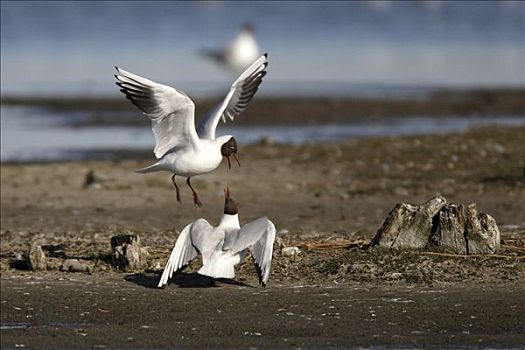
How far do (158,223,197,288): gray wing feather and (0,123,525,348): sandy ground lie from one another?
12cm

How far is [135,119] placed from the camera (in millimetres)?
21859

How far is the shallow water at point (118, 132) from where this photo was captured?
59.0 ft

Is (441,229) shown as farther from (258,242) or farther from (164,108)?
(164,108)

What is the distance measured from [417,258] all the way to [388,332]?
1677 mm

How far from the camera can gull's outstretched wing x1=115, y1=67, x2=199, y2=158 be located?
10.5 m

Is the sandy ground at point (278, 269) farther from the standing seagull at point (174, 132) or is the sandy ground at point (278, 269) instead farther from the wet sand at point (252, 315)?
the standing seagull at point (174, 132)

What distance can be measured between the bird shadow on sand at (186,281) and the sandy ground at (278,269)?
3 cm

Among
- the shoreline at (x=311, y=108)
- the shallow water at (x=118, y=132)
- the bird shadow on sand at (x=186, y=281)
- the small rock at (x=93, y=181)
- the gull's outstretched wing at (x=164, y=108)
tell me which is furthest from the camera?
the shoreline at (x=311, y=108)

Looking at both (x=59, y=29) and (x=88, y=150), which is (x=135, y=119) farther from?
(x=59, y=29)

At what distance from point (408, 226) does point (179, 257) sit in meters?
1.76

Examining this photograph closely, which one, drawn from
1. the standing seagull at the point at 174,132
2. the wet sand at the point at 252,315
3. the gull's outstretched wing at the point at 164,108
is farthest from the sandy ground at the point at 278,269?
the gull's outstretched wing at the point at 164,108

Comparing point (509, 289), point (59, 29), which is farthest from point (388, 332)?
point (59, 29)

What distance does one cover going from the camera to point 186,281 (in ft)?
30.3

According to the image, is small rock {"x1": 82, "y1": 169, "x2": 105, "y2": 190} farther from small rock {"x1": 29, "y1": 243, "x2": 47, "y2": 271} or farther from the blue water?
the blue water
